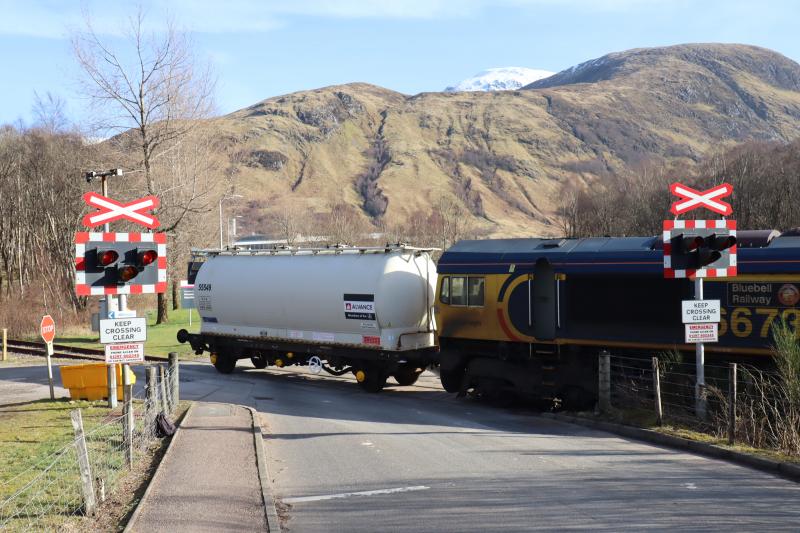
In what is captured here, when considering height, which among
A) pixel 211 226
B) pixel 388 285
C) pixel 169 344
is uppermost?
pixel 211 226

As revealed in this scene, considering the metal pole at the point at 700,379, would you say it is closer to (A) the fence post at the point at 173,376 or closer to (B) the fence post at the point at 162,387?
(B) the fence post at the point at 162,387

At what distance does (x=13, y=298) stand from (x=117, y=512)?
4648 centimetres

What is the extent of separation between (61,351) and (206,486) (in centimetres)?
2827

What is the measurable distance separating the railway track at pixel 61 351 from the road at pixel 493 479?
1743 cm

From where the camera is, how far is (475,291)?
2042cm

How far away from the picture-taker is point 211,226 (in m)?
71.8

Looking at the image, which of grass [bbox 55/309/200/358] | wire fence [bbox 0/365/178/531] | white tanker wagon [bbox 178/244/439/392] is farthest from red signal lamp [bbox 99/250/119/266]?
grass [bbox 55/309/200/358]

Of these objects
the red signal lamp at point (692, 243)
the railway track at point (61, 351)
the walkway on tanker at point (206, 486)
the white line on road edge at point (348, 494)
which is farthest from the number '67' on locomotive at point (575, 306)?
the railway track at point (61, 351)

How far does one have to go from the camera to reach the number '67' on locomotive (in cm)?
1603

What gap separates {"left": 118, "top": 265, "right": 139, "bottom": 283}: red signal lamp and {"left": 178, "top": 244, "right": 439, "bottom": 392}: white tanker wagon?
404 inches

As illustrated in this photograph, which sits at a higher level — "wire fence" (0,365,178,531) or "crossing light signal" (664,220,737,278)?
"crossing light signal" (664,220,737,278)

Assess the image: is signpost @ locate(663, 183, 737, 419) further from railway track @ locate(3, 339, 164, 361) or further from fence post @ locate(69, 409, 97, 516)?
railway track @ locate(3, 339, 164, 361)

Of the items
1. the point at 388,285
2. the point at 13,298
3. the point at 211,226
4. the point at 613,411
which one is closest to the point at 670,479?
the point at 613,411

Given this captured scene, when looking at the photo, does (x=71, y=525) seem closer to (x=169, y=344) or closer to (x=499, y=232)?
(x=169, y=344)
